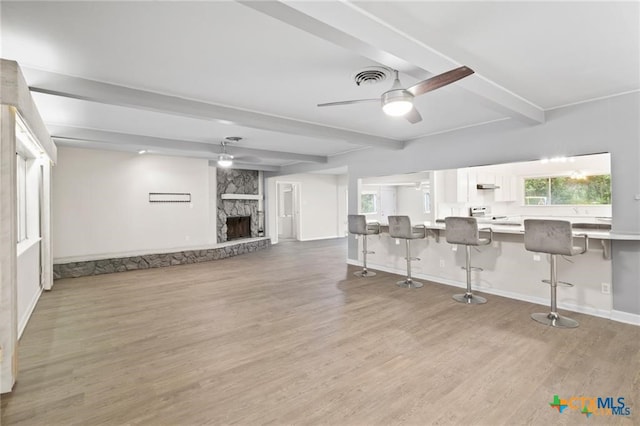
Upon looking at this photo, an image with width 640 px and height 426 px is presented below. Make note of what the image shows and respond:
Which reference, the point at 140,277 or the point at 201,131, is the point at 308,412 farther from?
the point at 140,277

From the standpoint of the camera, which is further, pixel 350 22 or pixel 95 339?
pixel 95 339

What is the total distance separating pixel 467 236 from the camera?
4.19 metres

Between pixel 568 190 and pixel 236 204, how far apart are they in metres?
8.18

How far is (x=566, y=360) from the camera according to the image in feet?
8.54

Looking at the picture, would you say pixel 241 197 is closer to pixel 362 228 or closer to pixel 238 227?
pixel 238 227

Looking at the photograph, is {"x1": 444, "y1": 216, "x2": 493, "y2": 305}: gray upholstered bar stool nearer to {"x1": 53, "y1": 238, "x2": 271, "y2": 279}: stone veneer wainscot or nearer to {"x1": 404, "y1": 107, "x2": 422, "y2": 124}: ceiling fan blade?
{"x1": 404, "y1": 107, "x2": 422, "y2": 124}: ceiling fan blade

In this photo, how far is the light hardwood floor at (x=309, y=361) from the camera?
1998 millimetres

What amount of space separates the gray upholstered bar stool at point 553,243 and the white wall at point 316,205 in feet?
25.3

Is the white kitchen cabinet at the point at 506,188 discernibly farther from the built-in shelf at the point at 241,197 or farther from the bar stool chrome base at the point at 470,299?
the built-in shelf at the point at 241,197

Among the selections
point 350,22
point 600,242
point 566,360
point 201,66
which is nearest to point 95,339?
point 201,66

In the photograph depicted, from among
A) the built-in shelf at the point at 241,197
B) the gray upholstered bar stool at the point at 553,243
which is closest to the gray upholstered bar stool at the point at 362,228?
the gray upholstered bar stool at the point at 553,243

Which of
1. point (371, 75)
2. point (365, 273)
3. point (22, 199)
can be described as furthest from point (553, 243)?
point (22, 199)

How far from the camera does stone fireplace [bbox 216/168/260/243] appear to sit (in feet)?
29.6

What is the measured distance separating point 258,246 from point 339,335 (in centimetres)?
625
